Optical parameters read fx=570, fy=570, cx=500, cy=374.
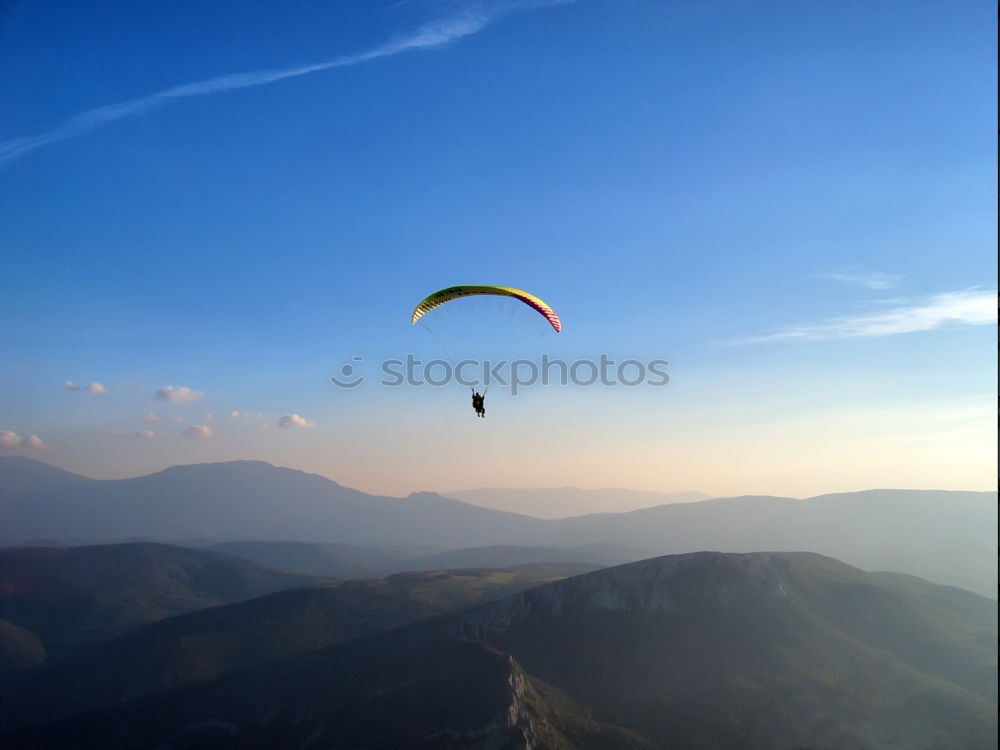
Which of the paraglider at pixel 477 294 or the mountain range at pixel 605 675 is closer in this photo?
the paraglider at pixel 477 294

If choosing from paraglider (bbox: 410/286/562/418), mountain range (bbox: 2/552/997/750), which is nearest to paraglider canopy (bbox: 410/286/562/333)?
paraglider (bbox: 410/286/562/418)

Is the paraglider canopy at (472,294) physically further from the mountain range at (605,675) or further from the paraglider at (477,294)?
the mountain range at (605,675)

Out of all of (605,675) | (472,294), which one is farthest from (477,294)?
(605,675)

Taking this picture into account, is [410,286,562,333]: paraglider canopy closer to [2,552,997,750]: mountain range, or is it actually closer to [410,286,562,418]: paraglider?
[410,286,562,418]: paraglider

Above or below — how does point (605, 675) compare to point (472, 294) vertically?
below

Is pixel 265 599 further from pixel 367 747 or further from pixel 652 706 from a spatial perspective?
pixel 652 706

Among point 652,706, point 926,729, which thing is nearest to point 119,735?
point 652,706

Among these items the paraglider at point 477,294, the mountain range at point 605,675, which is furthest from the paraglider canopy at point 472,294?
the mountain range at point 605,675

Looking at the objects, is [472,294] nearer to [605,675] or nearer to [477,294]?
[477,294]
